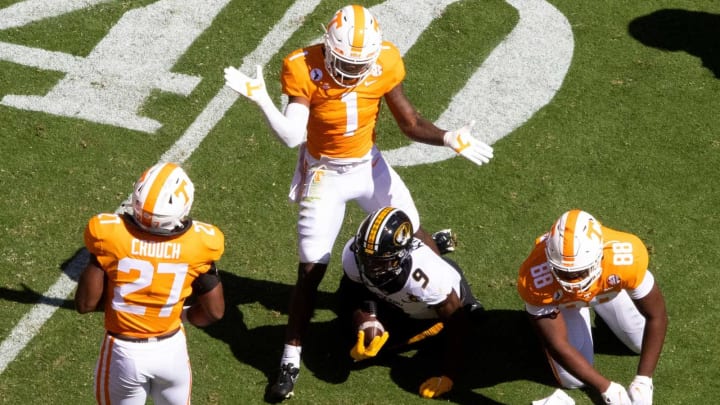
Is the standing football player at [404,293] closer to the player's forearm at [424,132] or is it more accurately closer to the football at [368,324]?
the football at [368,324]

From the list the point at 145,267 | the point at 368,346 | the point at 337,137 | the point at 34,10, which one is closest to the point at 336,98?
the point at 337,137

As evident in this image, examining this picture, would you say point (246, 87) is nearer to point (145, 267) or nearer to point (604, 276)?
point (145, 267)

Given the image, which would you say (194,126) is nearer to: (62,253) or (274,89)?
(274,89)

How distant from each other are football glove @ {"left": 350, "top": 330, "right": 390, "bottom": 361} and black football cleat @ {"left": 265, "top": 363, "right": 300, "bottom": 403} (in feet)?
1.50

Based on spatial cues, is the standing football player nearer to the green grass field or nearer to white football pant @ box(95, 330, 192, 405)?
the green grass field

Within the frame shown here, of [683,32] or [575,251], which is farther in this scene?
[683,32]

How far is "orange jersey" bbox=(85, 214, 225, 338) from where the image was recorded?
17.7 ft

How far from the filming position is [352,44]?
6328 mm

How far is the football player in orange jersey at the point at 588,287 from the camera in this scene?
6.02 m

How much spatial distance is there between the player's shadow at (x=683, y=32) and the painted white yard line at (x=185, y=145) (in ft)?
9.66

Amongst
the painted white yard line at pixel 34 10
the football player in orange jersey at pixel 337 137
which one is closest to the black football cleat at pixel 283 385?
the football player in orange jersey at pixel 337 137

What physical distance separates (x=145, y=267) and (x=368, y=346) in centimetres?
174

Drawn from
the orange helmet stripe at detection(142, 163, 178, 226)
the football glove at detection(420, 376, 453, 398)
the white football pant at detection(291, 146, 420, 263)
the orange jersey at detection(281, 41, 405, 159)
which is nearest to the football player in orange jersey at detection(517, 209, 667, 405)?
the football glove at detection(420, 376, 453, 398)

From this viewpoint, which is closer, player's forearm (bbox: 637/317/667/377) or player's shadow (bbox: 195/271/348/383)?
player's forearm (bbox: 637/317/667/377)
